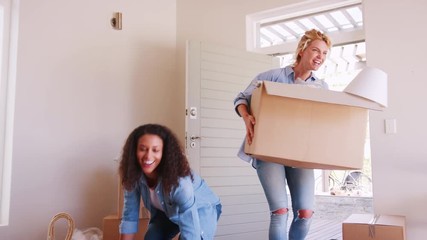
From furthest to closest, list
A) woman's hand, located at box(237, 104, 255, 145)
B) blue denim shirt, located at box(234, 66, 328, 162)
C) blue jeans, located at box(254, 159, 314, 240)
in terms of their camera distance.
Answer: blue denim shirt, located at box(234, 66, 328, 162), blue jeans, located at box(254, 159, 314, 240), woman's hand, located at box(237, 104, 255, 145)

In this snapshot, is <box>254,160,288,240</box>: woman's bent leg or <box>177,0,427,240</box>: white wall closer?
<box>254,160,288,240</box>: woman's bent leg

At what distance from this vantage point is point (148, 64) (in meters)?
3.40

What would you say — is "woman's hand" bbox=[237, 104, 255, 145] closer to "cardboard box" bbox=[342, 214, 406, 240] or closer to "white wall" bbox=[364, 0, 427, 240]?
"cardboard box" bbox=[342, 214, 406, 240]

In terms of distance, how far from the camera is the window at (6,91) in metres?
2.50

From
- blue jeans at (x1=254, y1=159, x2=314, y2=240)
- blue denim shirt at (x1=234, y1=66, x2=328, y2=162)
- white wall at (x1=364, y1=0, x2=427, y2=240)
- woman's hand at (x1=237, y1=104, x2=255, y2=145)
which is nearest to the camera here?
woman's hand at (x1=237, y1=104, x2=255, y2=145)

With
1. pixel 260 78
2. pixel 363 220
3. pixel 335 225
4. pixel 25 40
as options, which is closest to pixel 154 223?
pixel 260 78

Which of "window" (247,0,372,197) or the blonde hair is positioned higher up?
"window" (247,0,372,197)

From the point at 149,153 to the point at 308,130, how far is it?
2.21 ft

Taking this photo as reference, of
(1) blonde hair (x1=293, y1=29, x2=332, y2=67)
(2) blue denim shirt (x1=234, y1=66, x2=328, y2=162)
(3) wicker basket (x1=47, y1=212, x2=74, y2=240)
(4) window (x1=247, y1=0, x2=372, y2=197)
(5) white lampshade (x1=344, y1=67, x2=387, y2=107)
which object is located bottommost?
(3) wicker basket (x1=47, y1=212, x2=74, y2=240)

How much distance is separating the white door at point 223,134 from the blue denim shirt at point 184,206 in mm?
1174

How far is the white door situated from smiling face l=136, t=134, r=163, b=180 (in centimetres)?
128

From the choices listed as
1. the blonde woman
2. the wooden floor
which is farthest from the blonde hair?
the wooden floor

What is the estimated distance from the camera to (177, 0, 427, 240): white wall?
240 centimetres

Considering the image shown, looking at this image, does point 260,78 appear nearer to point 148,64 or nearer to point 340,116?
point 340,116
